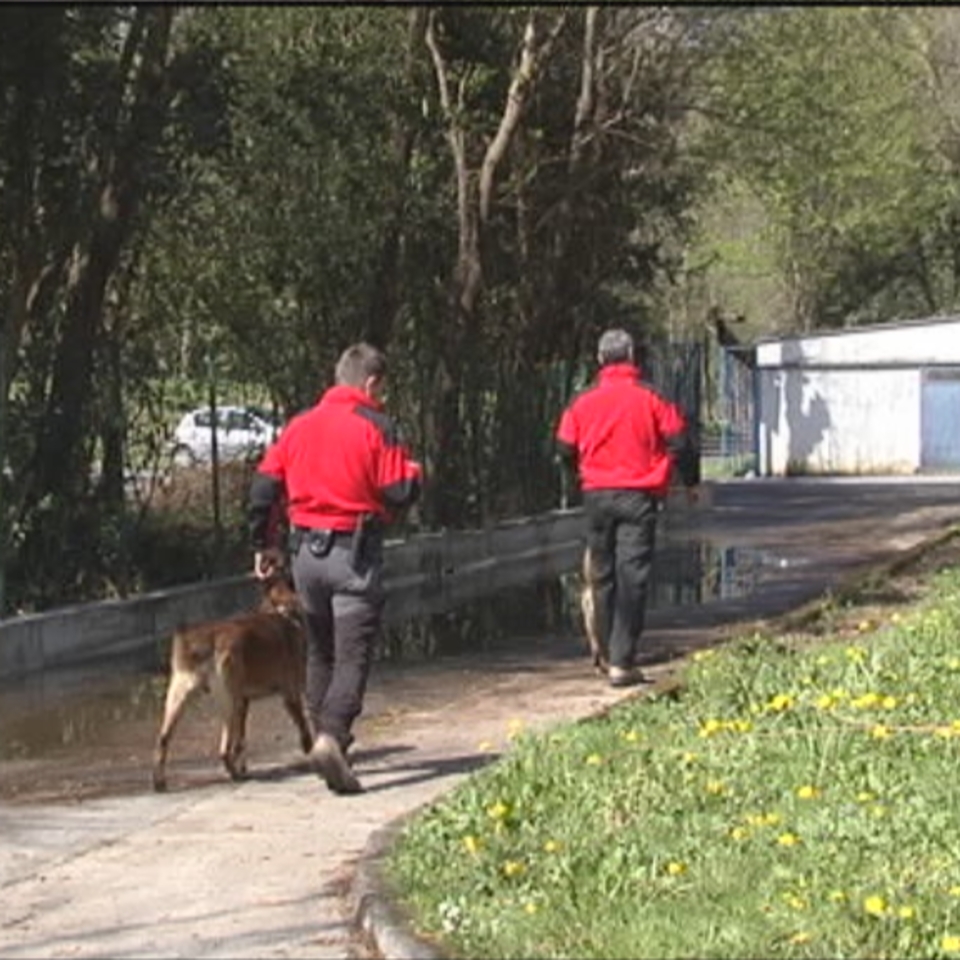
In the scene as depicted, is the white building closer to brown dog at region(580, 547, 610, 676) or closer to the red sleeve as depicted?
brown dog at region(580, 547, 610, 676)

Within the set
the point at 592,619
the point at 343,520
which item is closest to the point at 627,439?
the point at 592,619

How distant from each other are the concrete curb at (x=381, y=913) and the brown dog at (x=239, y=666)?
70.5 inches

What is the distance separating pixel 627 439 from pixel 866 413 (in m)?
32.5

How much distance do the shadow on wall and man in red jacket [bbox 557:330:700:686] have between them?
31.8m

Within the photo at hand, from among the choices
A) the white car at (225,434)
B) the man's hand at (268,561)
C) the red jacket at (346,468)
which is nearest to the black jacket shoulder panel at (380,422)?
the red jacket at (346,468)

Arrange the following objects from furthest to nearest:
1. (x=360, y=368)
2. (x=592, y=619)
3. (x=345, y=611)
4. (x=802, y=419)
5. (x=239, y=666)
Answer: (x=802, y=419) < (x=592, y=619) < (x=239, y=666) < (x=360, y=368) < (x=345, y=611)

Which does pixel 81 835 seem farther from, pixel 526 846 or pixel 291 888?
pixel 526 846

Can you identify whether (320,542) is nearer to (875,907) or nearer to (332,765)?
(332,765)

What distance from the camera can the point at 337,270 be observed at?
78.3 feet

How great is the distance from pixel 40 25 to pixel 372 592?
8.16 metres

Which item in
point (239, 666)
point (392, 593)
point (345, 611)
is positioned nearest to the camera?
point (345, 611)

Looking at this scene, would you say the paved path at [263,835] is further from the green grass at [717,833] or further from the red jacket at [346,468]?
the red jacket at [346,468]

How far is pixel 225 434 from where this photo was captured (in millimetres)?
19109

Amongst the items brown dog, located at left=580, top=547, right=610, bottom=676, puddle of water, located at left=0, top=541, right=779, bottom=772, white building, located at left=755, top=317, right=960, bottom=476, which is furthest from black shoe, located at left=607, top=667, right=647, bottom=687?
white building, located at left=755, top=317, right=960, bottom=476
